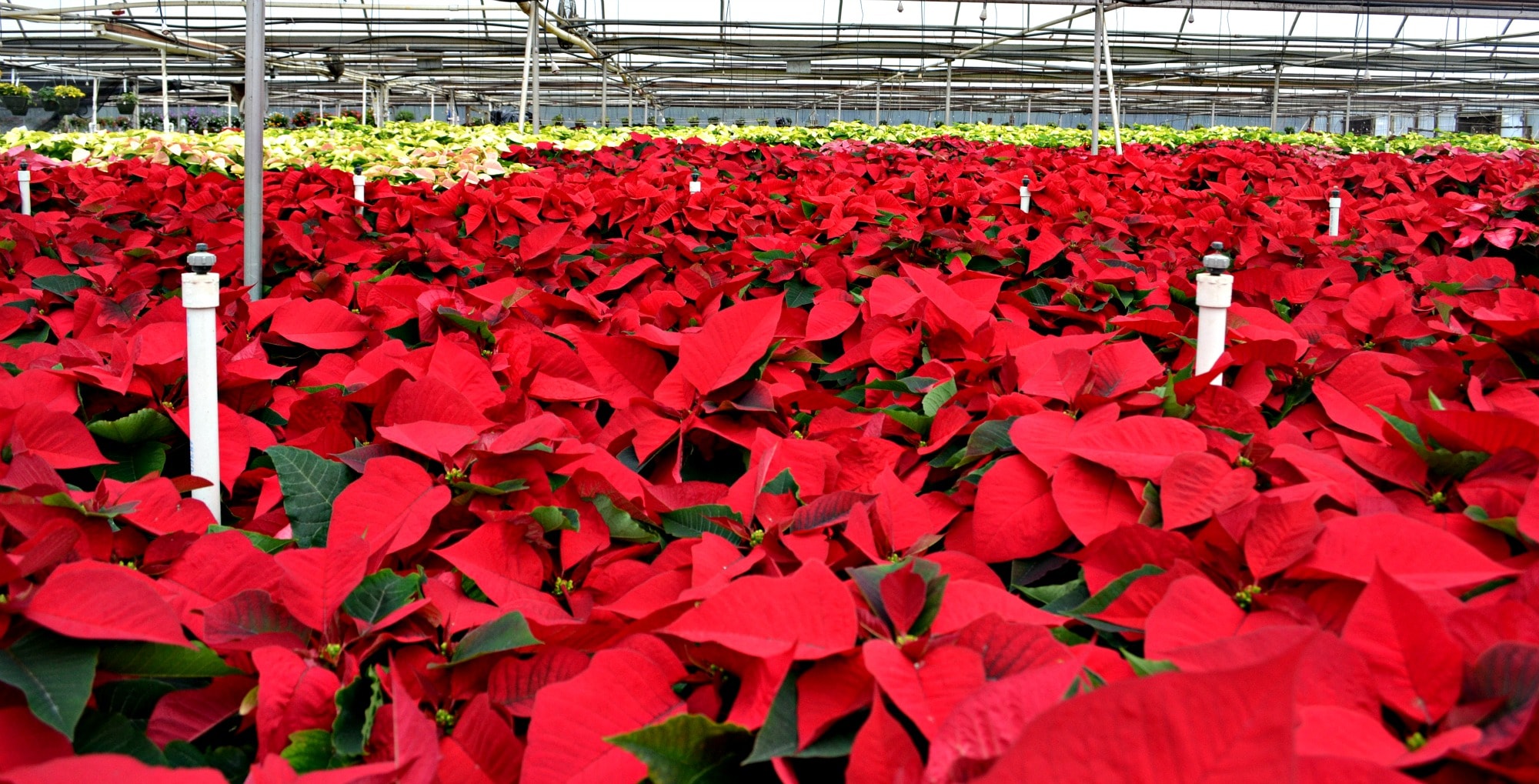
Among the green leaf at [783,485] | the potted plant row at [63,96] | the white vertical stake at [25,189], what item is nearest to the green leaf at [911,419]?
the green leaf at [783,485]

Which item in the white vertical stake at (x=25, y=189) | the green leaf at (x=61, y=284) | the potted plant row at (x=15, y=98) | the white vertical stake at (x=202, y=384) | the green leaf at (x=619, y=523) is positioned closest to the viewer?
the green leaf at (x=619, y=523)

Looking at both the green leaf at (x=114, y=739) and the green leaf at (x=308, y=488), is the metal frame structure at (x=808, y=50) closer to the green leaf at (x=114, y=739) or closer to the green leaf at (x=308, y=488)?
the green leaf at (x=308, y=488)

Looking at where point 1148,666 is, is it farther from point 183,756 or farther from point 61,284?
point 61,284

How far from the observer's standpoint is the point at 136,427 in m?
1.29

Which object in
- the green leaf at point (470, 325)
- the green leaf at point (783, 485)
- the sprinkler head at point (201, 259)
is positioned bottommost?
the green leaf at point (783, 485)

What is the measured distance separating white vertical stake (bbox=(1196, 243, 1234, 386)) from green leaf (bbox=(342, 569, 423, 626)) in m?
0.97

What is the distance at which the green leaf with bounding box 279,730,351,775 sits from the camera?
690 millimetres

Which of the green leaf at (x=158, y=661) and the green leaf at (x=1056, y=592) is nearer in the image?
the green leaf at (x=158, y=661)

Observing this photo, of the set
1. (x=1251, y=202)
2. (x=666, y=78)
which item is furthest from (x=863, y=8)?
(x=1251, y=202)

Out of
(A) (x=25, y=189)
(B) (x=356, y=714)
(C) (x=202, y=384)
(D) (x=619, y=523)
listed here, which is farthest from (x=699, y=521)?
(A) (x=25, y=189)

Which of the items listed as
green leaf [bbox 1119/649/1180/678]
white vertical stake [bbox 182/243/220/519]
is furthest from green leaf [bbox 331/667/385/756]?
white vertical stake [bbox 182/243/220/519]

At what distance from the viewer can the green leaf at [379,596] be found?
0.83 m

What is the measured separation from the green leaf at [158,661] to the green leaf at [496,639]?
0.55ft

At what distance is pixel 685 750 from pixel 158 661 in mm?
381
